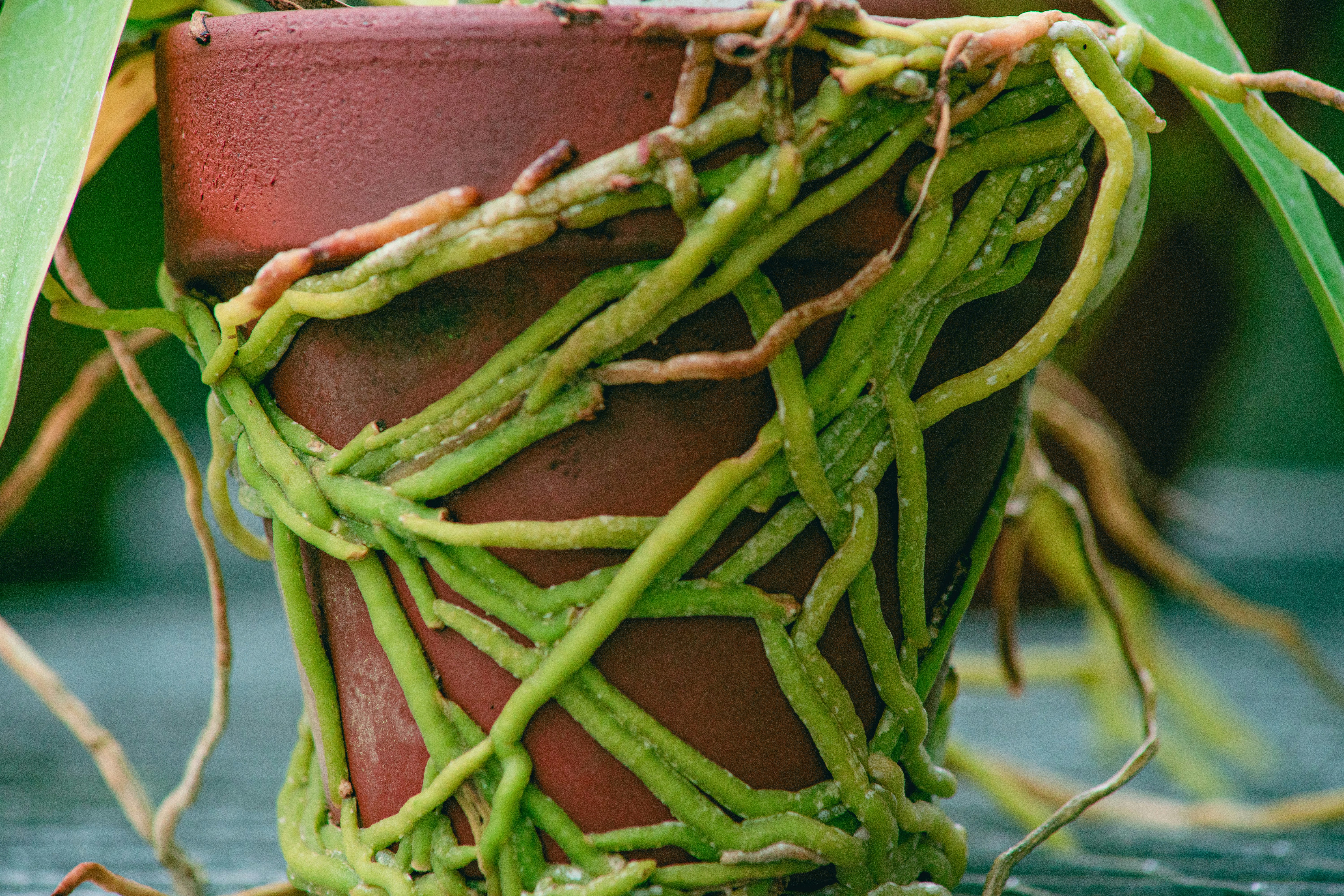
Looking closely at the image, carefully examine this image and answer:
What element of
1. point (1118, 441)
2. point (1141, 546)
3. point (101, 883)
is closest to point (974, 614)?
point (1118, 441)

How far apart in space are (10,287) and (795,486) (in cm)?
21

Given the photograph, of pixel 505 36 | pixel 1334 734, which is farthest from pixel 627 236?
pixel 1334 734

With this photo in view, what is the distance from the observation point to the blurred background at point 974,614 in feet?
1.69

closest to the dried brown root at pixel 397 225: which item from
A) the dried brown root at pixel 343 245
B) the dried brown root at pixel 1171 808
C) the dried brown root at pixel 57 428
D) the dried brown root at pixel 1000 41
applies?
the dried brown root at pixel 343 245

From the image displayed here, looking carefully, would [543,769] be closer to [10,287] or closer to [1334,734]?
[10,287]

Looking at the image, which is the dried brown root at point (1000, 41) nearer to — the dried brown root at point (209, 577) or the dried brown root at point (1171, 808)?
the dried brown root at point (209, 577)

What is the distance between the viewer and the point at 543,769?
0.95ft

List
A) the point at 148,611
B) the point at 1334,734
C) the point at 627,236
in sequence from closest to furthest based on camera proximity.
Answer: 1. the point at 627,236
2. the point at 1334,734
3. the point at 148,611

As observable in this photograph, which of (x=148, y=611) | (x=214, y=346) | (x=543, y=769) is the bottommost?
(x=543, y=769)

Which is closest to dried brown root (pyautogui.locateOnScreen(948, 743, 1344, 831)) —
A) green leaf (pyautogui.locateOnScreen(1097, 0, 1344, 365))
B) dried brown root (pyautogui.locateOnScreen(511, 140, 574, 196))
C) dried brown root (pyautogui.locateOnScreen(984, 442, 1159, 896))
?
dried brown root (pyautogui.locateOnScreen(984, 442, 1159, 896))

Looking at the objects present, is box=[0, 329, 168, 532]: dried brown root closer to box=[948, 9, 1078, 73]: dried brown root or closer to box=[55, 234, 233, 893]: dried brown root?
box=[55, 234, 233, 893]: dried brown root

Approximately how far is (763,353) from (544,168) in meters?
0.07

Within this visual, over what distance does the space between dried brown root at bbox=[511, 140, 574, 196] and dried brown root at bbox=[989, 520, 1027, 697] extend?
0.97 feet

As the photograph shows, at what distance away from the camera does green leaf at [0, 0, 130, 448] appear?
276 mm
